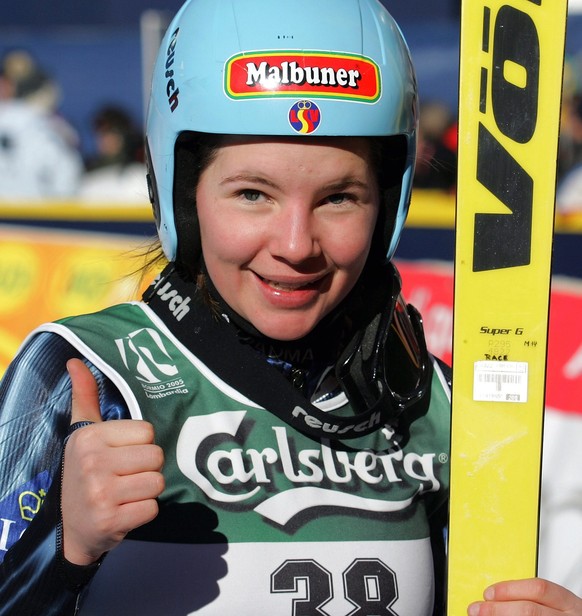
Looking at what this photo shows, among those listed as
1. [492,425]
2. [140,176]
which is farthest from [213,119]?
[140,176]

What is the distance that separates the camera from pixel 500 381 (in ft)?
5.64

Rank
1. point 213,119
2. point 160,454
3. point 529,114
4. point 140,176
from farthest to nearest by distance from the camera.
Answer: point 140,176 → point 213,119 → point 529,114 → point 160,454

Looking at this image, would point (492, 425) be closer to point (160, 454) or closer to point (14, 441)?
point (160, 454)

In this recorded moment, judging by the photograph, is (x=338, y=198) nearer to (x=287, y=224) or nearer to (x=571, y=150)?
(x=287, y=224)

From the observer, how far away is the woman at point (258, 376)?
5.69ft

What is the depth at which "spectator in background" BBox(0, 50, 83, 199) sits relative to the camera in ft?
31.7

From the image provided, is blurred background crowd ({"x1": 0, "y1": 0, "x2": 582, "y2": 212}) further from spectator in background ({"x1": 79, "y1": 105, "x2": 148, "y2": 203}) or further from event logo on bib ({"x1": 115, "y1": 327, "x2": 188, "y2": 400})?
event logo on bib ({"x1": 115, "y1": 327, "x2": 188, "y2": 400})

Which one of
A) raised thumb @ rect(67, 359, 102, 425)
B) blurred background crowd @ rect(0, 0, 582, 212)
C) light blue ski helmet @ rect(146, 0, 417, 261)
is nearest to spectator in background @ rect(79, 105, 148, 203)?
blurred background crowd @ rect(0, 0, 582, 212)

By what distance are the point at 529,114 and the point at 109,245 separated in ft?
12.9

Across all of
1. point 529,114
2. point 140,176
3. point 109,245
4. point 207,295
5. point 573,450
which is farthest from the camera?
point 140,176

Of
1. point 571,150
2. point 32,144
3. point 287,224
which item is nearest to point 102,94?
point 32,144

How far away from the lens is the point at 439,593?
1.96 metres

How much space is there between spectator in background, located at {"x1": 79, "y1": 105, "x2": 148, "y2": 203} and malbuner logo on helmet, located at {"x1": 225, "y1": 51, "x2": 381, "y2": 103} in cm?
732

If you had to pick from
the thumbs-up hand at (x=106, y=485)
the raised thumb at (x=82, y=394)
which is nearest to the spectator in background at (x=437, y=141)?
the raised thumb at (x=82, y=394)
